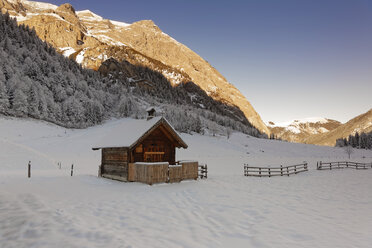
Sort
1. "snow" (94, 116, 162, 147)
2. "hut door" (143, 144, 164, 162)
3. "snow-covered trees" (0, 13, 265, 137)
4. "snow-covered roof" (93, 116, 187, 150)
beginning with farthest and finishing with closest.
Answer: "snow-covered trees" (0, 13, 265, 137) < "hut door" (143, 144, 164, 162) < "snow" (94, 116, 162, 147) < "snow-covered roof" (93, 116, 187, 150)

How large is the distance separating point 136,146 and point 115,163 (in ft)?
11.1

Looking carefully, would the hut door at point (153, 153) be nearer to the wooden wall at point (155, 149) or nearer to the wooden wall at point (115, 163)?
the wooden wall at point (155, 149)

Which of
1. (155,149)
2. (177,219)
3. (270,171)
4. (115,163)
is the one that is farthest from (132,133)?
(270,171)

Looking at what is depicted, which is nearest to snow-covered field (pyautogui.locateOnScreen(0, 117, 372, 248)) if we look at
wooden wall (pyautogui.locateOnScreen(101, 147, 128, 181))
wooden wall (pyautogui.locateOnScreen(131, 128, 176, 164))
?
wooden wall (pyautogui.locateOnScreen(101, 147, 128, 181))

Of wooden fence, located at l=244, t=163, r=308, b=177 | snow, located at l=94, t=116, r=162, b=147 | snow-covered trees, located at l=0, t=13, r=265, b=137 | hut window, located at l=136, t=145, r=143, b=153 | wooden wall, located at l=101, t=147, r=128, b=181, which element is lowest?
wooden fence, located at l=244, t=163, r=308, b=177

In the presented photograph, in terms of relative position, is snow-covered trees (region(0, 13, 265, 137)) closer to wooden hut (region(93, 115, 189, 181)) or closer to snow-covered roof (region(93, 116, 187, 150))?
snow-covered roof (region(93, 116, 187, 150))

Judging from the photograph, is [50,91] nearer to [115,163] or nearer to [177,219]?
[115,163]

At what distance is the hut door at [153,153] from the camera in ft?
66.1

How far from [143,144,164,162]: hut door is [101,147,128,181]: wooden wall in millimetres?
1761

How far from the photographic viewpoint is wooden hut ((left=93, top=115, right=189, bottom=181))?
62.4ft

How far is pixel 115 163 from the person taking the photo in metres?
20.8

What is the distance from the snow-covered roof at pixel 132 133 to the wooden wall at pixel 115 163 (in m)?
0.70

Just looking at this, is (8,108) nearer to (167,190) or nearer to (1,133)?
(1,133)

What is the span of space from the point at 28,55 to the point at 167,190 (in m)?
91.5
